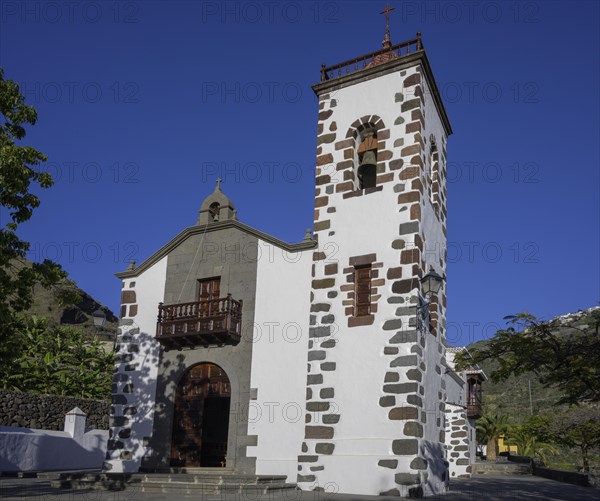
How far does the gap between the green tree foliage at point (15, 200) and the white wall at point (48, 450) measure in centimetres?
737

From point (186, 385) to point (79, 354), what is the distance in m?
15.3

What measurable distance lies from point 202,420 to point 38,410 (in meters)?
9.30

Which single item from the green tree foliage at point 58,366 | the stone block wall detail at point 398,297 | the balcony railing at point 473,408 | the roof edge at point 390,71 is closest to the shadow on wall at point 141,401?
the stone block wall detail at point 398,297

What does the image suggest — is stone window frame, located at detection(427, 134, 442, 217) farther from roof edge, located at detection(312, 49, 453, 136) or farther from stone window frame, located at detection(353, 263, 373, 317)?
stone window frame, located at detection(353, 263, 373, 317)

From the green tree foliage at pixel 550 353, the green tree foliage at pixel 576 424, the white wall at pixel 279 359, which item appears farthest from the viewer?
the green tree foliage at pixel 576 424

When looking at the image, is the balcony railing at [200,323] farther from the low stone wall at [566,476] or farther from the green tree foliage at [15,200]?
the low stone wall at [566,476]

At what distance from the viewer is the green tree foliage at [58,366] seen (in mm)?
24484

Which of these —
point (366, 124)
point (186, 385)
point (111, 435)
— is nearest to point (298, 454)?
point (186, 385)

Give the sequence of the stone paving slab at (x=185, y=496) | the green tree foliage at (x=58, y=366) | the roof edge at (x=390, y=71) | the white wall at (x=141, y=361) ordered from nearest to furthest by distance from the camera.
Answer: the stone paving slab at (x=185, y=496), the roof edge at (x=390, y=71), the white wall at (x=141, y=361), the green tree foliage at (x=58, y=366)

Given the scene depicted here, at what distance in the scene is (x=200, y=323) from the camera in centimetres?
1503

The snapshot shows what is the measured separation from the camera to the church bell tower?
40.9 ft

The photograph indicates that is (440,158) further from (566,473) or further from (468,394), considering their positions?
(468,394)

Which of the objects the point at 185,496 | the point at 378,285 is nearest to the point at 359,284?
the point at 378,285

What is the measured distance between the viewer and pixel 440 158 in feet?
52.2
